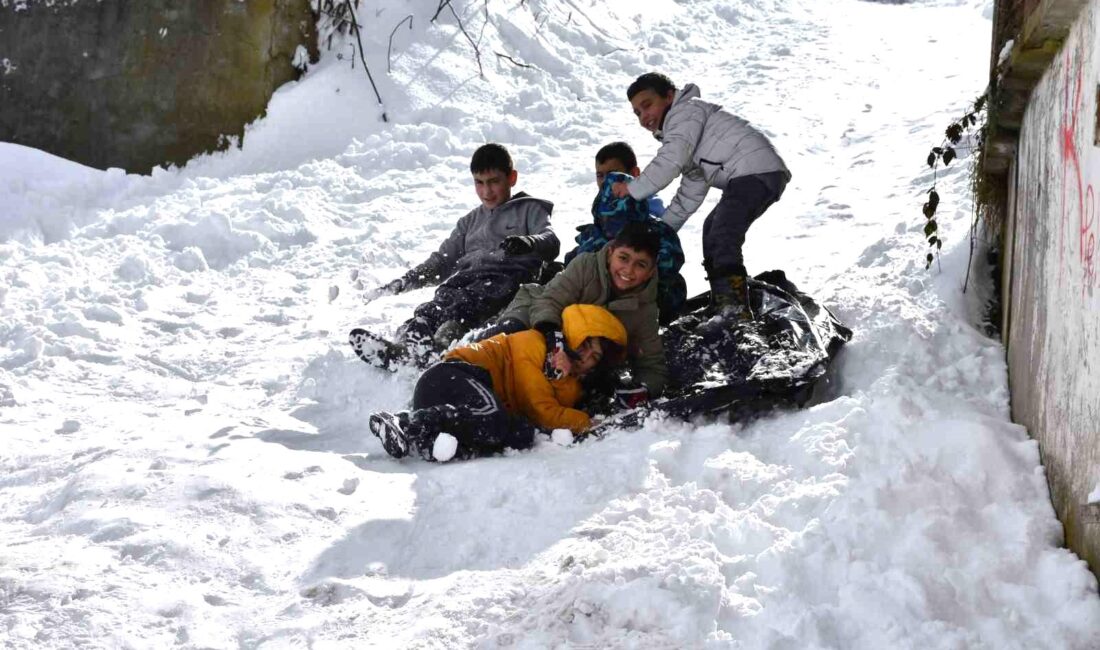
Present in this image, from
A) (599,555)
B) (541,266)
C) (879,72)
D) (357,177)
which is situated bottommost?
(599,555)

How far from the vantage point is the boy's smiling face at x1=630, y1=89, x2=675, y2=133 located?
5.23m

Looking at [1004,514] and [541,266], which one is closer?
[1004,514]

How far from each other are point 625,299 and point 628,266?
14cm

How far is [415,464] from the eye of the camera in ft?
13.0

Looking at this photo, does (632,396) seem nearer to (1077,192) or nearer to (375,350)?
(375,350)

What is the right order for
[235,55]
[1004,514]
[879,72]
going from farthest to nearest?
[879,72] < [235,55] < [1004,514]

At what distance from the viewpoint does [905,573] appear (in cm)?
282

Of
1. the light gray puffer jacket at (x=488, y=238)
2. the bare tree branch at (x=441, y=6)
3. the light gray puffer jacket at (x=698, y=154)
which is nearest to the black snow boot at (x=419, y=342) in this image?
the light gray puffer jacket at (x=488, y=238)

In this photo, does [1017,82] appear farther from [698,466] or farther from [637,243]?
[698,466]

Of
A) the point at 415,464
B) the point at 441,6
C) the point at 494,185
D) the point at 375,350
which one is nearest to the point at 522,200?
the point at 494,185

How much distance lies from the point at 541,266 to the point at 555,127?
13.0 ft

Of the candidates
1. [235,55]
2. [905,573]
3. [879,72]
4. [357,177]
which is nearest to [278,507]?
[905,573]

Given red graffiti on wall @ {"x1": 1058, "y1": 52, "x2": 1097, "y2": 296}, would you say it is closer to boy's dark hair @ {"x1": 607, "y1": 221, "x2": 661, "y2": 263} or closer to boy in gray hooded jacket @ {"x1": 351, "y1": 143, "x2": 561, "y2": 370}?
boy's dark hair @ {"x1": 607, "y1": 221, "x2": 661, "y2": 263}

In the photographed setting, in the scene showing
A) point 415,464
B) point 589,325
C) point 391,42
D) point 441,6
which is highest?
point 441,6
